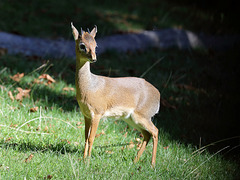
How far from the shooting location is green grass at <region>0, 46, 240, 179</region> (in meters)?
3.18

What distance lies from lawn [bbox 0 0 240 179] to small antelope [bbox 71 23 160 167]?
27 centimetres

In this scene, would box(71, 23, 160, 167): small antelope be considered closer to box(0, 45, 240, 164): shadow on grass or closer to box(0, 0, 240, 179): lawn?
box(0, 0, 240, 179): lawn

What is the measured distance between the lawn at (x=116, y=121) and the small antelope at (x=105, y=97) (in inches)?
10.5

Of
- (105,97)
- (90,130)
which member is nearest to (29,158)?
(90,130)

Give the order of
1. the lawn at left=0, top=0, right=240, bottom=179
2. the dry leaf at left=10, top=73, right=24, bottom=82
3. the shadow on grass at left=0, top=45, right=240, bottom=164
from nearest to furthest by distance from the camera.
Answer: the lawn at left=0, top=0, right=240, bottom=179, the shadow on grass at left=0, top=45, right=240, bottom=164, the dry leaf at left=10, top=73, right=24, bottom=82

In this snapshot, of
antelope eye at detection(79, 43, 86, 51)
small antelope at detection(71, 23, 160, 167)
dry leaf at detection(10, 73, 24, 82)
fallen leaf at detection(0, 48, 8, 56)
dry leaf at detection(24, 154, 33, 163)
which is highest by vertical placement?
antelope eye at detection(79, 43, 86, 51)

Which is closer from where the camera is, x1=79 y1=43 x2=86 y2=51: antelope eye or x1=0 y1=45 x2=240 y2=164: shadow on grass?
x1=79 y1=43 x2=86 y2=51: antelope eye

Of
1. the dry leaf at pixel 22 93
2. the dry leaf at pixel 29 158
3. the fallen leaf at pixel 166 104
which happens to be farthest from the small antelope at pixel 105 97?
the fallen leaf at pixel 166 104

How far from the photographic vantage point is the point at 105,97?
3.20 metres

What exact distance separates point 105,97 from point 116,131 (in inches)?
44.9

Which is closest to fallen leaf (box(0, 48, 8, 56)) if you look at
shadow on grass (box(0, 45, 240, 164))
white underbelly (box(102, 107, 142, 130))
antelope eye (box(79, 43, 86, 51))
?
shadow on grass (box(0, 45, 240, 164))

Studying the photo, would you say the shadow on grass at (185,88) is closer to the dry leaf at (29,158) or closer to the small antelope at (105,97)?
the dry leaf at (29,158)

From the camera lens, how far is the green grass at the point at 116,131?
10.4ft

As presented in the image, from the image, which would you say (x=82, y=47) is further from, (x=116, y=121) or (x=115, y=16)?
(x=115, y=16)
